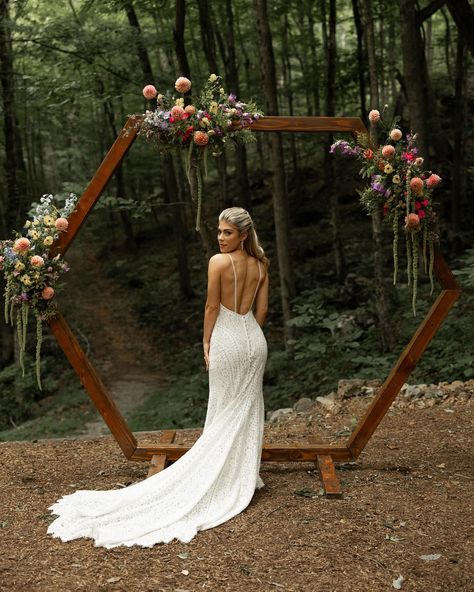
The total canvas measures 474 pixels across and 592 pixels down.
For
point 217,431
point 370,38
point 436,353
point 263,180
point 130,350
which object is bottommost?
point 130,350

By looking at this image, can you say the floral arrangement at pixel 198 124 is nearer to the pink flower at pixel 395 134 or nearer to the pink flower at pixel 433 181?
the pink flower at pixel 395 134

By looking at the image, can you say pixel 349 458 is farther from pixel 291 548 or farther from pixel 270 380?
pixel 270 380

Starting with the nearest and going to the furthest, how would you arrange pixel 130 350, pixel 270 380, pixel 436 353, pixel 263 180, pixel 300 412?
pixel 300 412 < pixel 436 353 < pixel 270 380 < pixel 130 350 < pixel 263 180

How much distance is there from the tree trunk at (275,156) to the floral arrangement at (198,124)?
179 inches

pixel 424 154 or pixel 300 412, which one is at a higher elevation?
pixel 424 154

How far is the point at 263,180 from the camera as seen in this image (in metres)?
22.5

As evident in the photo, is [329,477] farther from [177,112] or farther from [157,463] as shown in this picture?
[177,112]

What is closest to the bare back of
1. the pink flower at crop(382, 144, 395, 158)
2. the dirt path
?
the pink flower at crop(382, 144, 395, 158)

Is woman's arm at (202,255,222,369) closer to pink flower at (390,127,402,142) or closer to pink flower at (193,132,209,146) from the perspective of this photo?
pink flower at (193,132,209,146)

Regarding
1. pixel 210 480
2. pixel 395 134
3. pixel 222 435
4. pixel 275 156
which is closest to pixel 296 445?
pixel 222 435

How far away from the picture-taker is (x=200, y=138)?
17.5 feet

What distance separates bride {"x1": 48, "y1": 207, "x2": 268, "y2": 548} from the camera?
15.8 ft

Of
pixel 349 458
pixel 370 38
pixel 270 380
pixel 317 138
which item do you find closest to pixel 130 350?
pixel 270 380

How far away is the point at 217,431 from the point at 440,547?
1857 millimetres
